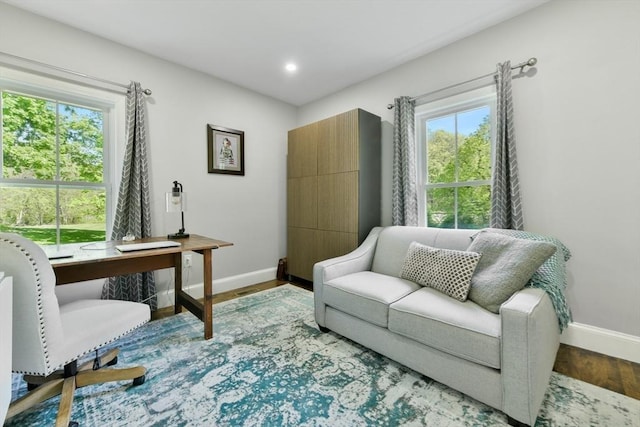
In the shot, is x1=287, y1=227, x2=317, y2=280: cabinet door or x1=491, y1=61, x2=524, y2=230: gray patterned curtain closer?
x1=491, y1=61, x2=524, y2=230: gray patterned curtain

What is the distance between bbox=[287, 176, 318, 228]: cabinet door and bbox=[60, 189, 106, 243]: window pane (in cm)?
195

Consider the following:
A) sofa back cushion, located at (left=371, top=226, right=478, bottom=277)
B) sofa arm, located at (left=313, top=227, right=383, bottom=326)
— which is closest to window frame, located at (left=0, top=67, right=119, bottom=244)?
sofa arm, located at (left=313, top=227, right=383, bottom=326)

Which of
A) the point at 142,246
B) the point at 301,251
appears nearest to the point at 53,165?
the point at 142,246

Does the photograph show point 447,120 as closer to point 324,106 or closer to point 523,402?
point 324,106

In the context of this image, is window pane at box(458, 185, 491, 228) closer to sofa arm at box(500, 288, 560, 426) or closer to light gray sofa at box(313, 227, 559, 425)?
light gray sofa at box(313, 227, 559, 425)

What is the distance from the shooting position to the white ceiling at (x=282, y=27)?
196 cm

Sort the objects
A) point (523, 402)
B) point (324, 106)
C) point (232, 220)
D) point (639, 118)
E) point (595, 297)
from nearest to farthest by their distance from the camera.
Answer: point (523, 402), point (639, 118), point (595, 297), point (232, 220), point (324, 106)

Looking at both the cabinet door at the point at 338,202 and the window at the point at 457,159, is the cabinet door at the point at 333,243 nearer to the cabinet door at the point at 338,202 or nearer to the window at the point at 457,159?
the cabinet door at the point at 338,202

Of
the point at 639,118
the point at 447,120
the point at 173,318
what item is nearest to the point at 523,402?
the point at 639,118

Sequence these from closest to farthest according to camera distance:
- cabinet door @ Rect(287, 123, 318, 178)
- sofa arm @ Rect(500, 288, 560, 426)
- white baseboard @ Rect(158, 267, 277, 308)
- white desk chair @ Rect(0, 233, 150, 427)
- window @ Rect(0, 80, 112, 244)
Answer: white desk chair @ Rect(0, 233, 150, 427), sofa arm @ Rect(500, 288, 560, 426), window @ Rect(0, 80, 112, 244), white baseboard @ Rect(158, 267, 277, 308), cabinet door @ Rect(287, 123, 318, 178)

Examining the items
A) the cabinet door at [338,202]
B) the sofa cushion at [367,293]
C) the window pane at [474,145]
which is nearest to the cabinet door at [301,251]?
the cabinet door at [338,202]

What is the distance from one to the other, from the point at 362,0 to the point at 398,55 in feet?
2.88

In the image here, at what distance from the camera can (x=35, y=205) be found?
2.15m

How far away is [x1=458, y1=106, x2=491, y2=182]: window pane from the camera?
7.76ft
